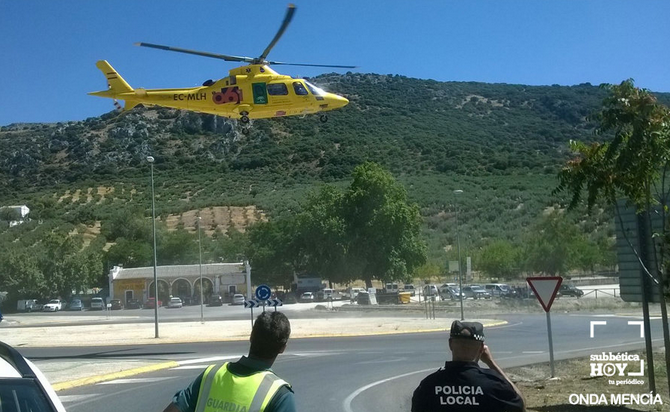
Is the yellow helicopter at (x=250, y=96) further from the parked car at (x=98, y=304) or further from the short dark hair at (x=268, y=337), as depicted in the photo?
the parked car at (x=98, y=304)

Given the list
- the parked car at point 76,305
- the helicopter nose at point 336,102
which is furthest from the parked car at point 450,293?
the parked car at point 76,305

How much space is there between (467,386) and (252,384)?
3.97 feet

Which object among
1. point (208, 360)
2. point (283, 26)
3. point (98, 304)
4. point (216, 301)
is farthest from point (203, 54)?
point (98, 304)

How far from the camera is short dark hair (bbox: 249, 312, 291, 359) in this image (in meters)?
3.71

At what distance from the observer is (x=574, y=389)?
12.7 metres

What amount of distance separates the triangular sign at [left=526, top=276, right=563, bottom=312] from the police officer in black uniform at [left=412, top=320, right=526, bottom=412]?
32.2 ft

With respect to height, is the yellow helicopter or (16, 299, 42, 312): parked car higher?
the yellow helicopter

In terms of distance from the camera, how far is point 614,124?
34.9ft

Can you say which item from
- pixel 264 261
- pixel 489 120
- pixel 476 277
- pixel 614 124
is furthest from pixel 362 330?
pixel 489 120

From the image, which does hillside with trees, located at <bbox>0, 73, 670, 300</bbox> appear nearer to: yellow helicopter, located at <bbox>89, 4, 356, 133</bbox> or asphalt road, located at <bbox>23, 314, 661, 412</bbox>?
asphalt road, located at <bbox>23, 314, 661, 412</bbox>

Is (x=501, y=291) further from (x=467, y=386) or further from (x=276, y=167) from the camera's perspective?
(x=276, y=167)

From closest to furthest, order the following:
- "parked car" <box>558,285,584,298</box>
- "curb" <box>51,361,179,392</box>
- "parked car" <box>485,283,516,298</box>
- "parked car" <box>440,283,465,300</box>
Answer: "curb" <box>51,361,179,392</box> → "parked car" <box>558,285,584,298</box> → "parked car" <box>485,283,516,298</box> → "parked car" <box>440,283,465,300</box>

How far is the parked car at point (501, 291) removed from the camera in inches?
1914

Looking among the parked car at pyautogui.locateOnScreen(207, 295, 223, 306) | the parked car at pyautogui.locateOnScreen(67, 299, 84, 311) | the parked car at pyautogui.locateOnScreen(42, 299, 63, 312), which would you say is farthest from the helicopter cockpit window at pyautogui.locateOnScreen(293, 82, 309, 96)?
the parked car at pyautogui.locateOnScreen(67, 299, 84, 311)
